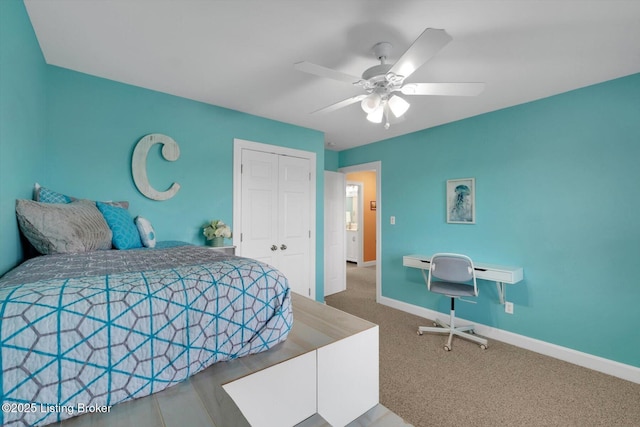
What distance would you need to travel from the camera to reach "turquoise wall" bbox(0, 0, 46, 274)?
1257mm

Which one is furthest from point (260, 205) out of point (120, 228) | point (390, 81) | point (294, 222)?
point (390, 81)

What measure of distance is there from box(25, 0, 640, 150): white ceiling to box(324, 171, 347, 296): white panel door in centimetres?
208

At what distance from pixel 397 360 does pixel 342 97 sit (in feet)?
8.37

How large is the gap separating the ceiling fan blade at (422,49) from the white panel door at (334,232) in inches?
115

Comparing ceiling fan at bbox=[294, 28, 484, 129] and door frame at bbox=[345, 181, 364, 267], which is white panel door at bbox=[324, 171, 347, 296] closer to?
door frame at bbox=[345, 181, 364, 267]

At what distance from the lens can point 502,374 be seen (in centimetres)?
224

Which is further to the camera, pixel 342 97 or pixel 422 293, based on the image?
pixel 422 293

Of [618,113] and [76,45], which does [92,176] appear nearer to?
[76,45]

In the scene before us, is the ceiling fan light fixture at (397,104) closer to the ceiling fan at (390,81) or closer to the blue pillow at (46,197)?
the ceiling fan at (390,81)

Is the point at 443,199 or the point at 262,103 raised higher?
the point at 262,103

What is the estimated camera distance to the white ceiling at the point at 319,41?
4.89ft

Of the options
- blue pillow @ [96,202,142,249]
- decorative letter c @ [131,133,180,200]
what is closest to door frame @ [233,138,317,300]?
decorative letter c @ [131,133,180,200]

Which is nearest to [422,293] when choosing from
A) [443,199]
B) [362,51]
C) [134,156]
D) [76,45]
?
[443,199]

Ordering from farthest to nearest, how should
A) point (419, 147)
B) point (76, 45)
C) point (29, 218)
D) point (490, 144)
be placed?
point (419, 147) < point (490, 144) < point (76, 45) < point (29, 218)
